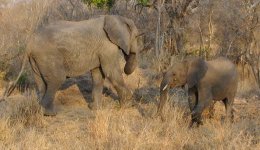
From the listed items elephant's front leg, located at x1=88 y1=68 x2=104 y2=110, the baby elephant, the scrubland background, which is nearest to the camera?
the scrubland background

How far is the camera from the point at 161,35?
1302 centimetres

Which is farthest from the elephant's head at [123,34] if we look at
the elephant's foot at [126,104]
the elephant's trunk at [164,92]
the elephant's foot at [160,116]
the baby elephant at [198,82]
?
the elephant's foot at [160,116]

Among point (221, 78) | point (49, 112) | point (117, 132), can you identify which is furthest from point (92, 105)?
point (117, 132)

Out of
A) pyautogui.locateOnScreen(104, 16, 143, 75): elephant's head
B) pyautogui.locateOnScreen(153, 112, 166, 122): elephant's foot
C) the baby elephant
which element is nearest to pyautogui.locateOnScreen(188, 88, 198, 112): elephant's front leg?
the baby elephant

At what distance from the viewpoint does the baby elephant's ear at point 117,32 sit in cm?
929

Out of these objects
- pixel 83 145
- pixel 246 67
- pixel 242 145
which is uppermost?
pixel 242 145

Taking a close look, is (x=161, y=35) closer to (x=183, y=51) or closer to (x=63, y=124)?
(x=183, y=51)

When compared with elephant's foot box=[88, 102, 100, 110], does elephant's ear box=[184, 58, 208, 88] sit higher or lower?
higher

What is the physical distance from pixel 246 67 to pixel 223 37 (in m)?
1.43

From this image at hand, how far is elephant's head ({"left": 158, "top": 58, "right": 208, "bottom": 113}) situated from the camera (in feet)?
25.6

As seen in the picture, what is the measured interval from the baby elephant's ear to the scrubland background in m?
1.06

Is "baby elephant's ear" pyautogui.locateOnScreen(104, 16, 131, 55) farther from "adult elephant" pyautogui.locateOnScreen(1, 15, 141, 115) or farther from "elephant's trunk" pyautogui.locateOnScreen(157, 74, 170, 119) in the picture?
"elephant's trunk" pyautogui.locateOnScreen(157, 74, 170, 119)

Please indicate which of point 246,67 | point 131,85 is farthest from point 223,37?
point 131,85

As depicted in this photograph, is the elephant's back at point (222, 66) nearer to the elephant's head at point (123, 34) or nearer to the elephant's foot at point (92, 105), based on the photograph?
the elephant's head at point (123, 34)
